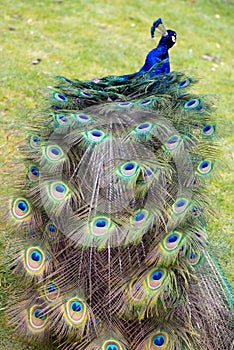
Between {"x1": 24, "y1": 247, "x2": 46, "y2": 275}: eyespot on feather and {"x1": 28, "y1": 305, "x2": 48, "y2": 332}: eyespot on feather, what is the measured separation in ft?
0.67

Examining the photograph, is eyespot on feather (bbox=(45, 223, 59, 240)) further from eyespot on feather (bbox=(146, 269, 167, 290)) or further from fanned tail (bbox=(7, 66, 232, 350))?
eyespot on feather (bbox=(146, 269, 167, 290))

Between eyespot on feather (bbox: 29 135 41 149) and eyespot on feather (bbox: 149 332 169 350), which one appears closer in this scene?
eyespot on feather (bbox: 149 332 169 350)

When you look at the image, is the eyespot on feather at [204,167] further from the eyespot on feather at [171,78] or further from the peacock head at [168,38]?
the peacock head at [168,38]

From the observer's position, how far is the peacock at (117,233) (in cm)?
261

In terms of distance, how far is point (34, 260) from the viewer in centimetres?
277

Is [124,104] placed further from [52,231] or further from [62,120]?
[52,231]

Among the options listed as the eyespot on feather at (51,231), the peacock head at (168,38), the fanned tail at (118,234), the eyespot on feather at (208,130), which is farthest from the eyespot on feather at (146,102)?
the peacock head at (168,38)

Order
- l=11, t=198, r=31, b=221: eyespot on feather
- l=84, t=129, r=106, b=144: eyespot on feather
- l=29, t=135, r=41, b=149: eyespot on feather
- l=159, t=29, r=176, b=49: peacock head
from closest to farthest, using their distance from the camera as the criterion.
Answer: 1. l=84, t=129, r=106, b=144: eyespot on feather
2. l=11, t=198, r=31, b=221: eyespot on feather
3. l=29, t=135, r=41, b=149: eyespot on feather
4. l=159, t=29, r=176, b=49: peacock head

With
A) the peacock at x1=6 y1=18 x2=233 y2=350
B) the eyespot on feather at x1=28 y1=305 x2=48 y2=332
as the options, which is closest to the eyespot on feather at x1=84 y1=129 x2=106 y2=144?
the peacock at x1=6 y1=18 x2=233 y2=350

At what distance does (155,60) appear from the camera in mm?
3729

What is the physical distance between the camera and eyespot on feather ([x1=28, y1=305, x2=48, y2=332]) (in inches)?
109

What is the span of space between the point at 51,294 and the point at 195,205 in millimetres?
841

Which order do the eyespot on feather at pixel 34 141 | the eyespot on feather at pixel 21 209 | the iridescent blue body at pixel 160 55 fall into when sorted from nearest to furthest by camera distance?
the eyespot on feather at pixel 21 209, the eyespot on feather at pixel 34 141, the iridescent blue body at pixel 160 55

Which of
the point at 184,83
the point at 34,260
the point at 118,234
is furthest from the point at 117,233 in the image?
the point at 184,83
